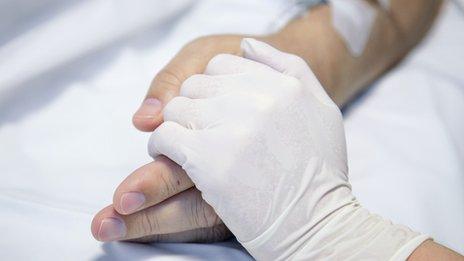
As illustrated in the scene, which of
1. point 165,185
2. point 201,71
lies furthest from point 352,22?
point 165,185

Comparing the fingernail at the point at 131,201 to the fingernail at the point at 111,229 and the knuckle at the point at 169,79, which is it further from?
the knuckle at the point at 169,79

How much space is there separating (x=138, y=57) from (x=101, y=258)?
1.79ft

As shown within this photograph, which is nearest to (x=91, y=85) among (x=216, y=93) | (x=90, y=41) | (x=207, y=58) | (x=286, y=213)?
(x=90, y=41)

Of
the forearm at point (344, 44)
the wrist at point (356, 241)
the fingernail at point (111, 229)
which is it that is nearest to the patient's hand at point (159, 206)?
the fingernail at point (111, 229)

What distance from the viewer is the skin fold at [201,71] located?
2.33 feet

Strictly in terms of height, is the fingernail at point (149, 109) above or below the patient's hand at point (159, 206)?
above

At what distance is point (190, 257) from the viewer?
737 millimetres

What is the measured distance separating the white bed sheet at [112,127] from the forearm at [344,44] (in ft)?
0.17

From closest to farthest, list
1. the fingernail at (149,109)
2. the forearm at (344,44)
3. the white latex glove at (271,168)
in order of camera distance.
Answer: the white latex glove at (271,168), the fingernail at (149,109), the forearm at (344,44)

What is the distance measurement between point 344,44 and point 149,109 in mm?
603

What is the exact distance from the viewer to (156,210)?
28.8 inches

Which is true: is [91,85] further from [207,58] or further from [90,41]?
[207,58]

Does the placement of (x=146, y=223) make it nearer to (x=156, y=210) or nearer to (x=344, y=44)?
(x=156, y=210)

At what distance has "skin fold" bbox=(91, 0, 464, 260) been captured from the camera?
0.71m
